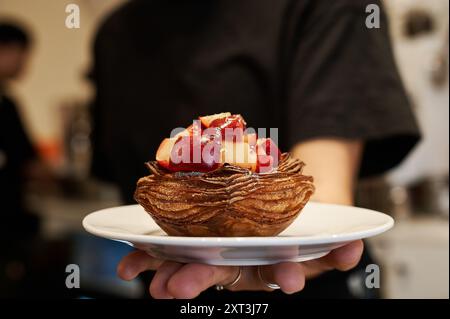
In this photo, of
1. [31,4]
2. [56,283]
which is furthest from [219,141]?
[31,4]

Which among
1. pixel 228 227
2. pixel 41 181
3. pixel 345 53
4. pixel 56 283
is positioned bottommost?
pixel 56 283

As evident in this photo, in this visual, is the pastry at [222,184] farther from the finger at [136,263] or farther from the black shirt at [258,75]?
the black shirt at [258,75]

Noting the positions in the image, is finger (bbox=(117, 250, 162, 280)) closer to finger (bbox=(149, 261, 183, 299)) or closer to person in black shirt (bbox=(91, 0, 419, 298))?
finger (bbox=(149, 261, 183, 299))

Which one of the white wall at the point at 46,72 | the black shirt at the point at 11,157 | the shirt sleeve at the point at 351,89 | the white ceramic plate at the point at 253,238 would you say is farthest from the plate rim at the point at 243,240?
the white wall at the point at 46,72

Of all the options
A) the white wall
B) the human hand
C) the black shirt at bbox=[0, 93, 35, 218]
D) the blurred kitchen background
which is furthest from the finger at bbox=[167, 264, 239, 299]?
the white wall
